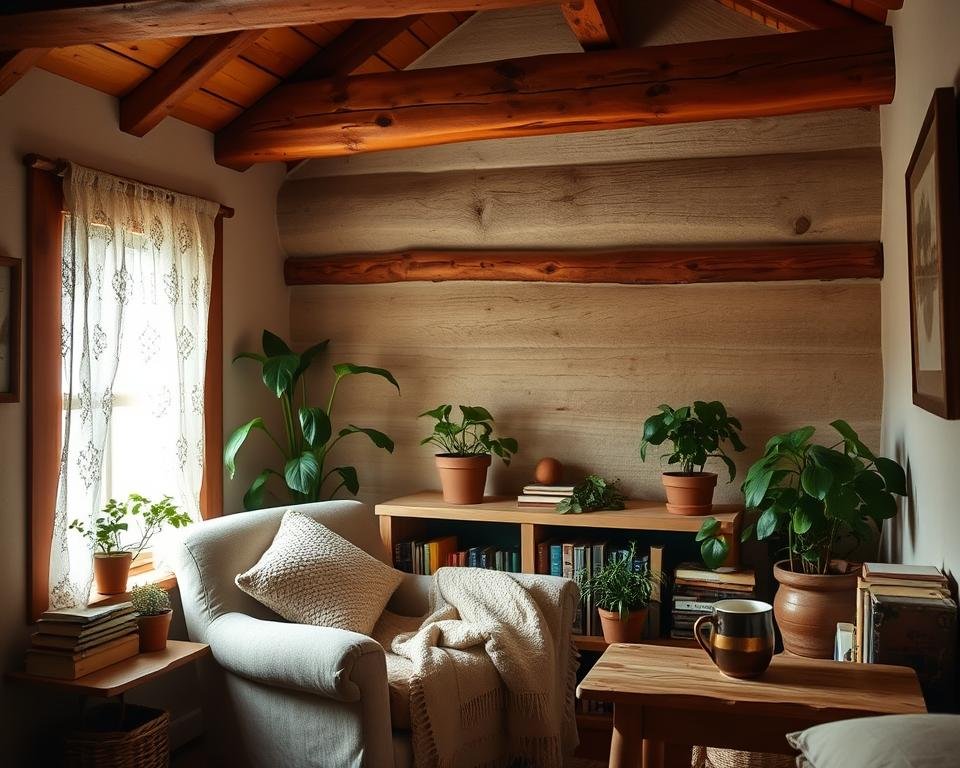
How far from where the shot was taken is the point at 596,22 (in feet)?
10.7

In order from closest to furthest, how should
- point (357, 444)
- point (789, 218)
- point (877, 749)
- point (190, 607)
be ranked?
1. point (877, 749)
2. point (190, 607)
3. point (789, 218)
4. point (357, 444)

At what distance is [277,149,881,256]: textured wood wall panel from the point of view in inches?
143

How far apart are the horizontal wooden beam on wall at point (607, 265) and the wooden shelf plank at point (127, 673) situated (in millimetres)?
1842

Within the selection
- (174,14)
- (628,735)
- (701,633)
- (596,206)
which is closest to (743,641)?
(701,633)

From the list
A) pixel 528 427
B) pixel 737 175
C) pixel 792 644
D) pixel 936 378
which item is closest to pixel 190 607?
pixel 528 427

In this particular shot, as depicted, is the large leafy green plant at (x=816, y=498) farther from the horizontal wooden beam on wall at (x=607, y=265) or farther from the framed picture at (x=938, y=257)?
the horizontal wooden beam on wall at (x=607, y=265)

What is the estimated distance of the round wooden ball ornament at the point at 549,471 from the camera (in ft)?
12.7

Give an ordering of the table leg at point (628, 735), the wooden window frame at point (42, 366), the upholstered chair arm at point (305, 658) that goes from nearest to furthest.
Answer: the table leg at point (628, 735) → the upholstered chair arm at point (305, 658) → the wooden window frame at point (42, 366)

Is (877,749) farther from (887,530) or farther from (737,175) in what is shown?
(737,175)

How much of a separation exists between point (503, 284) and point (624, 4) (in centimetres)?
119

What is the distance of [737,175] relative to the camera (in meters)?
3.71

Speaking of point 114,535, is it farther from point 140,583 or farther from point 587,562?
point 587,562

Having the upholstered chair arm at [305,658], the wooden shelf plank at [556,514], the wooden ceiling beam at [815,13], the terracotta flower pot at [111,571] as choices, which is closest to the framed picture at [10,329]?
the terracotta flower pot at [111,571]

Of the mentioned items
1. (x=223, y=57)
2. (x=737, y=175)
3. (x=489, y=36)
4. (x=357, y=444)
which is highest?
(x=489, y=36)
